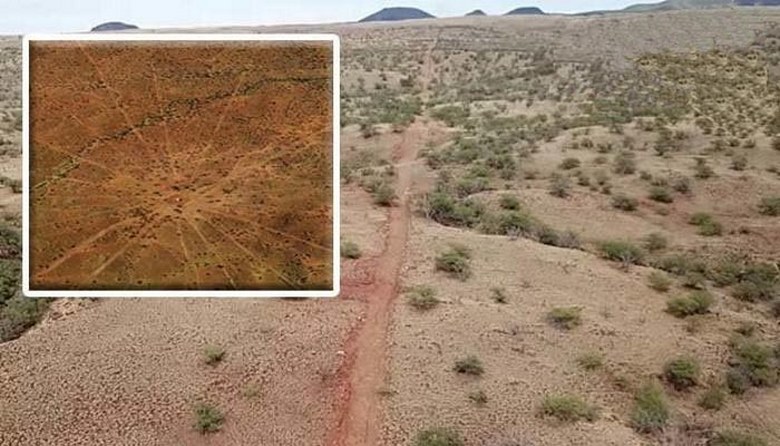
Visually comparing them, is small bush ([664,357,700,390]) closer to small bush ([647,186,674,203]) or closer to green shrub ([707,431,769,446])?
green shrub ([707,431,769,446])

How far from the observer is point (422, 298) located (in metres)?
13.5

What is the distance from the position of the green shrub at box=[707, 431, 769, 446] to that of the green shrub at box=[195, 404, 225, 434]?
582 cm

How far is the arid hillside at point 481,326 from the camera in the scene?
10.5 meters

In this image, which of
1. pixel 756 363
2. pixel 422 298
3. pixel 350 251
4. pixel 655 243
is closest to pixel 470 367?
pixel 422 298

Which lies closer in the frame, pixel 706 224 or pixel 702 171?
pixel 706 224

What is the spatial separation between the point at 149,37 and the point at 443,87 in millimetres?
32851

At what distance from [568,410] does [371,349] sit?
2.85m

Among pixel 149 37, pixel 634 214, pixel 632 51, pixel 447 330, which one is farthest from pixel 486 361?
pixel 632 51

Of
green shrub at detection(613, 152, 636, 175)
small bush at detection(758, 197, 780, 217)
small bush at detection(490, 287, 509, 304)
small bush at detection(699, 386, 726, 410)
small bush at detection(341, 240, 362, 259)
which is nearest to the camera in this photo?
small bush at detection(699, 386, 726, 410)

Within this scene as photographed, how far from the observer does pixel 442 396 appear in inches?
434

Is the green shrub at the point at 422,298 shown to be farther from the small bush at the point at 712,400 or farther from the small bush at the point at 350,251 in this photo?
the small bush at the point at 712,400

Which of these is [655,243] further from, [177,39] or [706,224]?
[177,39]

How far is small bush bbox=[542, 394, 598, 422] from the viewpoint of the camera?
10.6 metres

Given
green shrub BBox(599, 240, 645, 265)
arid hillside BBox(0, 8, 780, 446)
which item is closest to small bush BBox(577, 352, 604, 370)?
arid hillside BBox(0, 8, 780, 446)
